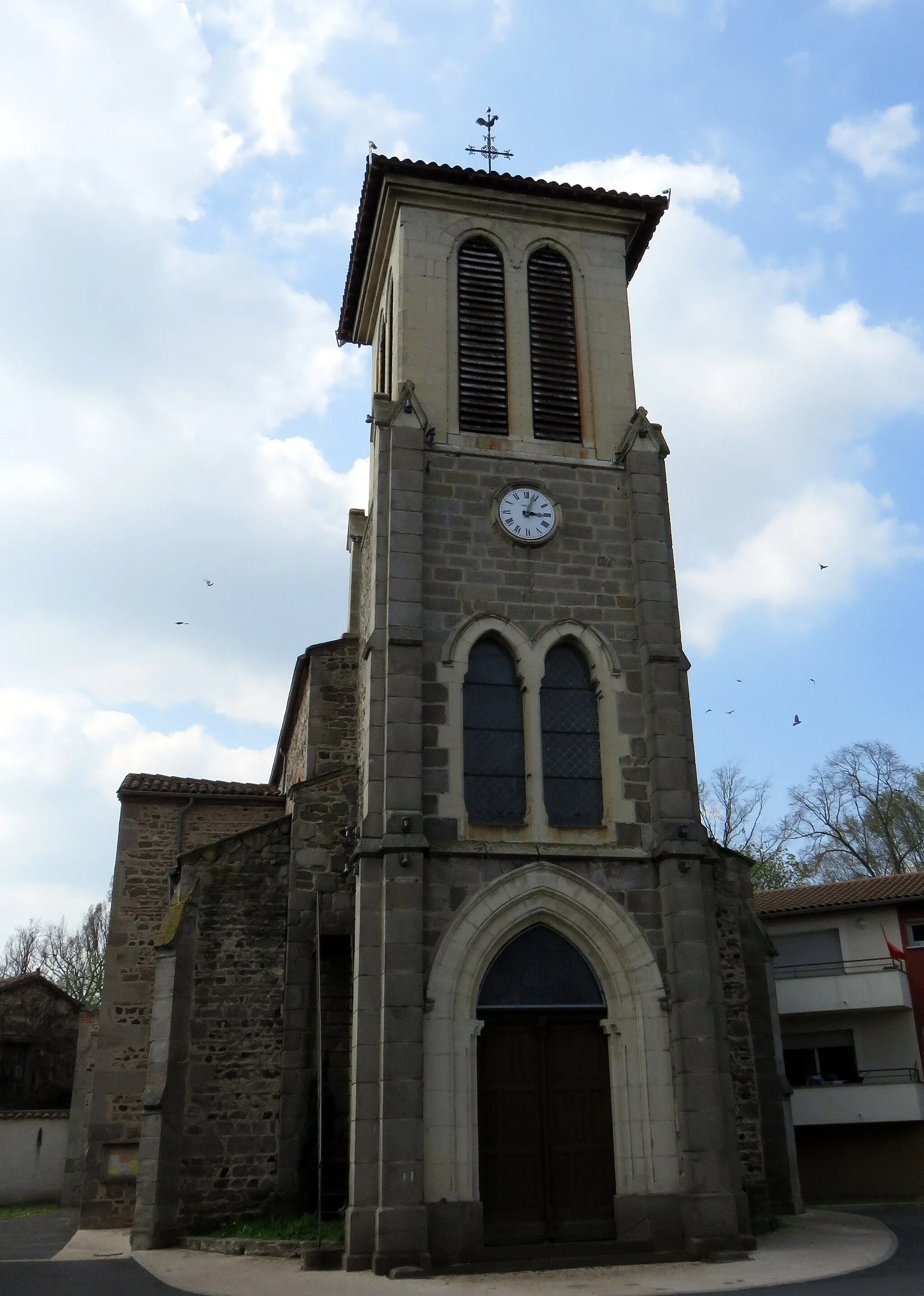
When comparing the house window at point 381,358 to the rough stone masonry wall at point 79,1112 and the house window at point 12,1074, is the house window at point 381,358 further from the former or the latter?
the house window at point 12,1074

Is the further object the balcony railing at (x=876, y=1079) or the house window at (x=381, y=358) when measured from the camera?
the balcony railing at (x=876, y=1079)

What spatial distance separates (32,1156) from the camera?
2775 centimetres

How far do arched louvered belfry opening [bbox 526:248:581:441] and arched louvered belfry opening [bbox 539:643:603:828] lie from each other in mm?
3785

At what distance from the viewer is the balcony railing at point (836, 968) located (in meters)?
24.2

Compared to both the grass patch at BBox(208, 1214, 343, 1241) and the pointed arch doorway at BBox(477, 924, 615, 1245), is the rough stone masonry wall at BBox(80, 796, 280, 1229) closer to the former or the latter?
the grass patch at BBox(208, 1214, 343, 1241)

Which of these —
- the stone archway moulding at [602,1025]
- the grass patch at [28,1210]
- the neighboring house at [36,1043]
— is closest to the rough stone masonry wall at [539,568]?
the stone archway moulding at [602,1025]

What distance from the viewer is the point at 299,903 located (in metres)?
15.8

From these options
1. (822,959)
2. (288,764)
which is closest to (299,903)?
(288,764)

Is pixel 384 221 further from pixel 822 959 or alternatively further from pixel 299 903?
pixel 822 959

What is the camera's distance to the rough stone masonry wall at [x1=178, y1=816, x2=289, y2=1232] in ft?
47.3

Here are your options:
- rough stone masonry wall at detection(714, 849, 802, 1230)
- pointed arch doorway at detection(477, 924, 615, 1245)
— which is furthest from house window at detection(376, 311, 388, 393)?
pointed arch doorway at detection(477, 924, 615, 1245)

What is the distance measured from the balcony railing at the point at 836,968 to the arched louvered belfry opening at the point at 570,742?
483 inches

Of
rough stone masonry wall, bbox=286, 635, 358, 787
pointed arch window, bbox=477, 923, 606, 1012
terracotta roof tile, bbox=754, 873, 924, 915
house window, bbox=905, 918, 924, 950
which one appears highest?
rough stone masonry wall, bbox=286, 635, 358, 787

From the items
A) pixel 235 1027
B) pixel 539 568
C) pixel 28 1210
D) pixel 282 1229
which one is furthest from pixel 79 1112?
pixel 539 568
